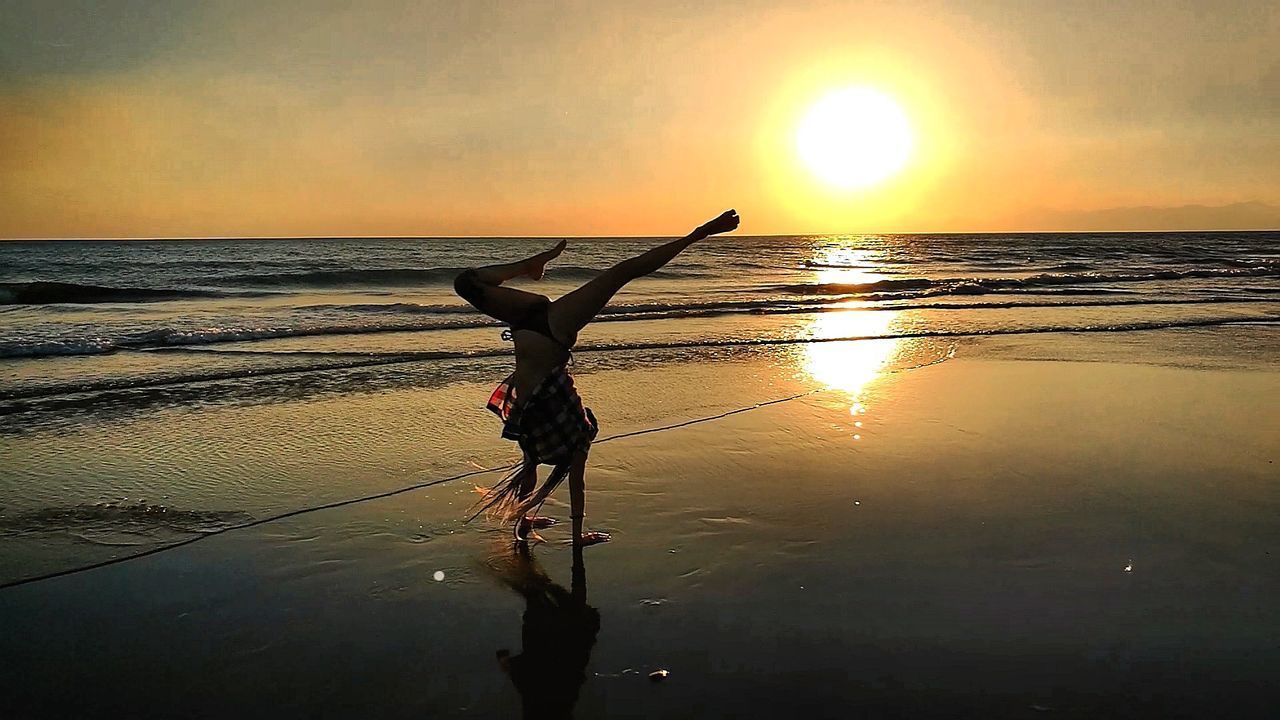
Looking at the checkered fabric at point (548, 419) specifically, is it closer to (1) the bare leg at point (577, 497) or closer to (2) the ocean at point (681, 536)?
(1) the bare leg at point (577, 497)

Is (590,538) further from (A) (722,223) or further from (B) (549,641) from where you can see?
(A) (722,223)

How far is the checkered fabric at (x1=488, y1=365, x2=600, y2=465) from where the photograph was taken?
4.73 m

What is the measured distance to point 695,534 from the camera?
203 inches

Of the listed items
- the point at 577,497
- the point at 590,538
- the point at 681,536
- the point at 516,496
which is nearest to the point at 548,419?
the point at 577,497

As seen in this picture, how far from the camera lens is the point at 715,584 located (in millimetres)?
4391

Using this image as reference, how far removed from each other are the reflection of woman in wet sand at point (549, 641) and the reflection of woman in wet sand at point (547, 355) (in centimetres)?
53

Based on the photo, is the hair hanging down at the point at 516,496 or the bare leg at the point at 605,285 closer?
the bare leg at the point at 605,285

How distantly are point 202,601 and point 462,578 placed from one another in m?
1.27

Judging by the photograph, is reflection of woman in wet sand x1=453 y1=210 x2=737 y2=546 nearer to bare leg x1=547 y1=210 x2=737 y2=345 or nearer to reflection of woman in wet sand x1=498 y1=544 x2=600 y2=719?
bare leg x1=547 y1=210 x2=737 y2=345

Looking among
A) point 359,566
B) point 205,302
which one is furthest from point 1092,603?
point 205,302

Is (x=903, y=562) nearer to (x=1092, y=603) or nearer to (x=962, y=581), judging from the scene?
(x=962, y=581)

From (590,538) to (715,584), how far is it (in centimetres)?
95

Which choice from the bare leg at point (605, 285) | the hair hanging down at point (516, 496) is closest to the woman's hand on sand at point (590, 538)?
the hair hanging down at point (516, 496)

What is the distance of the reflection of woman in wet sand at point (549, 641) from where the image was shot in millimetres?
3397
